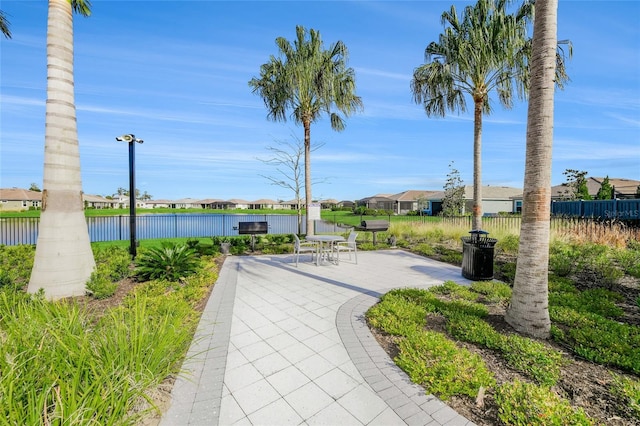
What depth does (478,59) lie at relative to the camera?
918 centimetres

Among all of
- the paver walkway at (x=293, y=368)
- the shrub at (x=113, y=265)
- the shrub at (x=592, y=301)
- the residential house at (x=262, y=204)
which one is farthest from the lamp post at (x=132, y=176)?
the residential house at (x=262, y=204)

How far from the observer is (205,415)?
A: 7.48 ft

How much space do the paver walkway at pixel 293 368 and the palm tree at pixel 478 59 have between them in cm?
753

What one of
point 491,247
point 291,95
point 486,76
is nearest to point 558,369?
point 491,247

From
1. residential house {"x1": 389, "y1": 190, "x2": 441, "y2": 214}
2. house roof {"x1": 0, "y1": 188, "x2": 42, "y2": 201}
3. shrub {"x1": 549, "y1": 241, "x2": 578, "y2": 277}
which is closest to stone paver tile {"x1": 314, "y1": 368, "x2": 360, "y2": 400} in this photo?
shrub {"x1": 549, "y1": 241, "x2": 578, "y2": 277}

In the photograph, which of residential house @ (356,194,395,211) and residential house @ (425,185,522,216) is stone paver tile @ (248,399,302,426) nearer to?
residential house @ (425,185,522,216)

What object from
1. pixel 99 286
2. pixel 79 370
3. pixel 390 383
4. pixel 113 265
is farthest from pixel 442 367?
pixel 113 265

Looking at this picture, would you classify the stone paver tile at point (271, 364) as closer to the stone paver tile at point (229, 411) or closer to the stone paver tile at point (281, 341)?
the stone paver tile at point (281, 341)

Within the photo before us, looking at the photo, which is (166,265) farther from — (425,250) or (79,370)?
(425,250)

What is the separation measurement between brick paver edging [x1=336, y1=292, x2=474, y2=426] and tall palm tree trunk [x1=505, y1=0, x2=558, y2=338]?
2.08 m

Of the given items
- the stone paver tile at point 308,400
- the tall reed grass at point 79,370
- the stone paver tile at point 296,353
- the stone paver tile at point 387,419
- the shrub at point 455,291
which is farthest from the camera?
the shrub at point 455,291

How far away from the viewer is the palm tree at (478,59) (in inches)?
348

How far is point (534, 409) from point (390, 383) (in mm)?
1134

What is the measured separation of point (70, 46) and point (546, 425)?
325 inches
